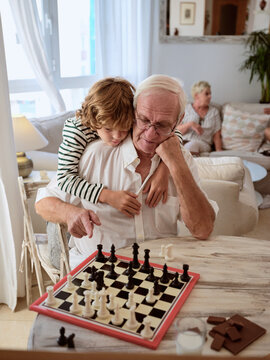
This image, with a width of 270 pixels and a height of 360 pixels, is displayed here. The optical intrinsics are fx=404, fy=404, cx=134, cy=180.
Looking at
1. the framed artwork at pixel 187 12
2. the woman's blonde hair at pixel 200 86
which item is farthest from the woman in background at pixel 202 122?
the framed artwork at pixel 187 12

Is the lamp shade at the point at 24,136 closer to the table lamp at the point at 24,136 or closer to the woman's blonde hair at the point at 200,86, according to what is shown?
the table lamp at the point at 24,136

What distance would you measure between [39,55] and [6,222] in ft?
8.29

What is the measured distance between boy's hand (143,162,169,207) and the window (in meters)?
3.22

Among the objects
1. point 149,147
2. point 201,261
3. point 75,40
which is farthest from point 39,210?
point 75,40

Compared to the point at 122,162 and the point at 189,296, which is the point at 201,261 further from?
the point at 122,162

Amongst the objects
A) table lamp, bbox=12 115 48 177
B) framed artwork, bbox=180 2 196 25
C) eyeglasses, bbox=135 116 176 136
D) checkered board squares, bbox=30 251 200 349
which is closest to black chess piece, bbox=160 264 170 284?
checkered board squares, bbox=30 251 200 349

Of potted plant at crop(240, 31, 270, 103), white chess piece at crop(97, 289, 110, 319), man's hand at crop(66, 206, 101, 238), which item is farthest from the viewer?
potted plant at crop(240, 31, 270, 103)

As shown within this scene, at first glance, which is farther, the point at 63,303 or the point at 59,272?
the point at 59,272

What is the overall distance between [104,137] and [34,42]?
3.04 metres

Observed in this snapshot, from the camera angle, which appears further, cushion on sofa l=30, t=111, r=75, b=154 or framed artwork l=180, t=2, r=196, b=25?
framed artwork l=180, t=2, r=196, b=25

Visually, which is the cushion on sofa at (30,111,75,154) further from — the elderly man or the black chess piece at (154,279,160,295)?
the black chess piece at (154,279,160,295)

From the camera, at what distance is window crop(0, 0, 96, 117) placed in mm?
4371

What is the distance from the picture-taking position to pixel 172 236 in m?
1.66

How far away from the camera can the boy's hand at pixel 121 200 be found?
158 cm
